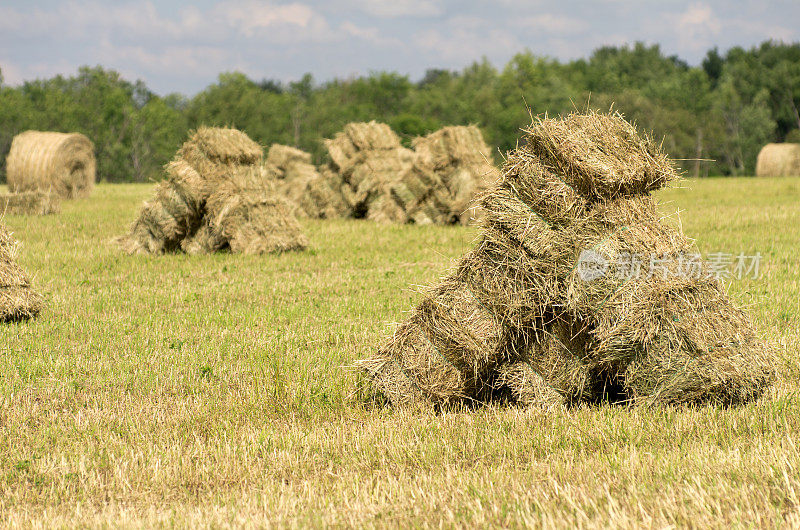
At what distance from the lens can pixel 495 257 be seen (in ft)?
22.0

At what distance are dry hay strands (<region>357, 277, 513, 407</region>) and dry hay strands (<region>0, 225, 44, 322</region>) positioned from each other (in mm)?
5627

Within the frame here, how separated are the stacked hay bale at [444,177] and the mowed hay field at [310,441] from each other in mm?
12577

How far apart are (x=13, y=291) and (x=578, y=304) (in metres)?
7.52

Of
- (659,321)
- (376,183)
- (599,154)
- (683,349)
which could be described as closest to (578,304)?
(659,321)

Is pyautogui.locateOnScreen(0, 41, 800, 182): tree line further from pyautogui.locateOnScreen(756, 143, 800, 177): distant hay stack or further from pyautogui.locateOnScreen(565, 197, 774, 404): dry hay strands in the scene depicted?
pyautogui.locateOnScreen(565, 197, 774, 404): dry hay strands

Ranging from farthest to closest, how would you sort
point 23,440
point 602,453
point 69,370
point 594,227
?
point 69,370, point 594,227, point 23,440, point 602,453

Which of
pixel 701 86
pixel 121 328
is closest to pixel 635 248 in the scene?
pixel 121 328

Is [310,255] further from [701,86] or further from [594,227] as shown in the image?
[701,86]

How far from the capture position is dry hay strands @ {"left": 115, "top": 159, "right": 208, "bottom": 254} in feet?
55.1

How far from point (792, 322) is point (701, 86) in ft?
336

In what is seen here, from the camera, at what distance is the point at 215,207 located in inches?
661

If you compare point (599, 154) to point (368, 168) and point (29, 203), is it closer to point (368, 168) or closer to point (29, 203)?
point (368, 168)

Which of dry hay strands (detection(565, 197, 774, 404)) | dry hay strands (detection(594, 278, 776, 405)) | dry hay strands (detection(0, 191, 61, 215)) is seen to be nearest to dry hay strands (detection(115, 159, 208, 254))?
dry hay strands (detection(0, 191, 61, 215))

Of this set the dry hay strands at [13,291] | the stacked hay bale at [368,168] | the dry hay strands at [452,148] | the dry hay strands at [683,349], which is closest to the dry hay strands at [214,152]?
the dry hay strands at [13,291]
